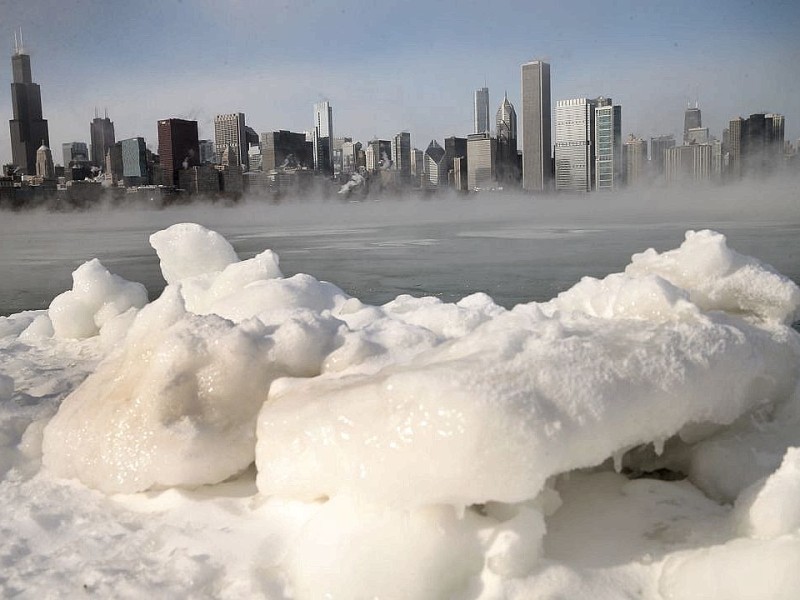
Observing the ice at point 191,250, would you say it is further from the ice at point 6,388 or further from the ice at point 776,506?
the ice at point 776,506

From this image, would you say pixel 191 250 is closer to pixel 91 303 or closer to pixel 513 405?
pixel 91 303

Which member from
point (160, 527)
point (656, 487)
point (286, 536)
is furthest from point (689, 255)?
point (160, 527)

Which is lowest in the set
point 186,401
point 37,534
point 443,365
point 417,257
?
point 417,257

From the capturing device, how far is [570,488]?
5.98 feet

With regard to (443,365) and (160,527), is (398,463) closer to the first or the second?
(443,365)

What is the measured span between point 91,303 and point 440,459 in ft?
12.0

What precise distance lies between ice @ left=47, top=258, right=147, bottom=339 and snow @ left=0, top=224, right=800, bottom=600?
2169 mm

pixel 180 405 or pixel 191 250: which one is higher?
pixel 191 250

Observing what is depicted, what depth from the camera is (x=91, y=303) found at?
4609 millimetres

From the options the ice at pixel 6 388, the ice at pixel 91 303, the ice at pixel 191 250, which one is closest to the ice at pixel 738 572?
the ice at pixel 6 388

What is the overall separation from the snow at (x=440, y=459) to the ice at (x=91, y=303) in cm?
217

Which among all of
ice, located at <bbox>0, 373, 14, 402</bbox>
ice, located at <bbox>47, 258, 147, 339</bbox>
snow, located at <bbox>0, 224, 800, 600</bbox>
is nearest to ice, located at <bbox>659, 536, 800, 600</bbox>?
snow, located at <bbox>0, 224, 800, 600</bbox>

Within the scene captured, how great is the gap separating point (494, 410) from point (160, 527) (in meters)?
0.86

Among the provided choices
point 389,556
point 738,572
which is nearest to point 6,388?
point 389,556
